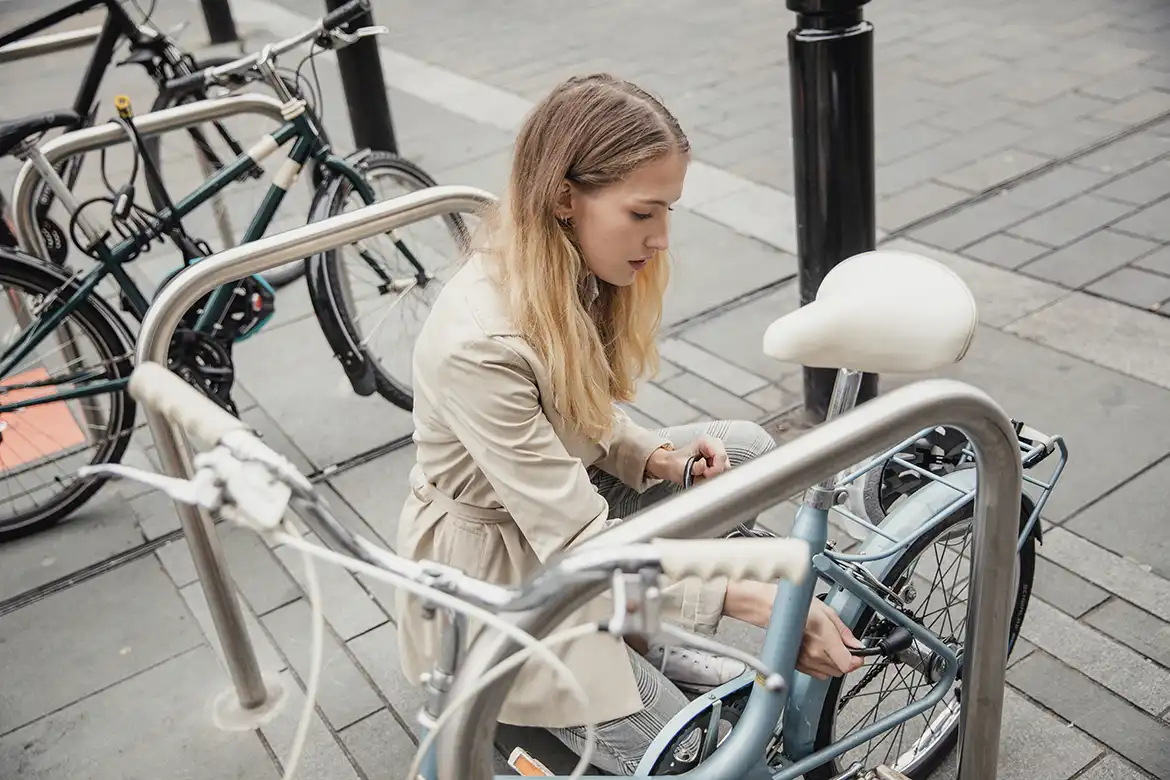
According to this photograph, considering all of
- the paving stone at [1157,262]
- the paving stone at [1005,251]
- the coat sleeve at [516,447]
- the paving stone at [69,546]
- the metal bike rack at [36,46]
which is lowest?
the paving stone at [69,546]

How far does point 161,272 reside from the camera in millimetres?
4934

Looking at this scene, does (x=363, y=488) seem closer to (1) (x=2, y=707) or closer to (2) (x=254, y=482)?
(1) (x=2, y=707)

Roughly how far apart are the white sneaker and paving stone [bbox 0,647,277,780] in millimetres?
899

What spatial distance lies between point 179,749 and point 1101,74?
5.45m

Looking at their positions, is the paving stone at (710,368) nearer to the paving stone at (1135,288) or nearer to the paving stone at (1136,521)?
the paving stone at (1136,521)

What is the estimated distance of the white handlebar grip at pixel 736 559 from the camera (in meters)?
1.09

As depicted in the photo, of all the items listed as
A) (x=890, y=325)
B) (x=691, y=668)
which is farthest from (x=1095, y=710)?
(x=890, y=325)

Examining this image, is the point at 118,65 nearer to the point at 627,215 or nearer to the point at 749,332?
the point at 749,332

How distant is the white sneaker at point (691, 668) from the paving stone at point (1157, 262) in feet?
8.70

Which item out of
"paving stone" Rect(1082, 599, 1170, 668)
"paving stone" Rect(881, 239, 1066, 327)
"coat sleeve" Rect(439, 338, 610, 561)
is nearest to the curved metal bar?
"coat sleeve" Rect(439, 338, 610, 561)

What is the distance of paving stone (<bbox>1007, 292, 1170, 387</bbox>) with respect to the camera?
362cm

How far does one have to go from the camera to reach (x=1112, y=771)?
91.0 inches

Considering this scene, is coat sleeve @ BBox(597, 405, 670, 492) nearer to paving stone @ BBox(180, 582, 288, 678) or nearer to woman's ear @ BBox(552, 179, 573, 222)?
woman's ear @ BBox(552, 179, 573, 222)

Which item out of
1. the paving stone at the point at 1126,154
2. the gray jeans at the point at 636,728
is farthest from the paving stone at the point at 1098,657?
the paving stone at the point at 1126,154
